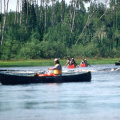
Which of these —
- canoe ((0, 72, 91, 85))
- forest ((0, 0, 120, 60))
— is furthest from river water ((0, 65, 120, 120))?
forest ((0, 0, 120, 60))

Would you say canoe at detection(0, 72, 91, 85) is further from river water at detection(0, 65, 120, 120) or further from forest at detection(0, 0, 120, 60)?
forest at detection(0, 0, 120, 60)

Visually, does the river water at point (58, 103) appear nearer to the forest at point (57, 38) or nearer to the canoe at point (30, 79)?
the canoe at point (30, 79)

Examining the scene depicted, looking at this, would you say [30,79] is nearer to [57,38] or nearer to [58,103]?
[58,103]

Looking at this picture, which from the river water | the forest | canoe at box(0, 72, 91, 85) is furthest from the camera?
the forest

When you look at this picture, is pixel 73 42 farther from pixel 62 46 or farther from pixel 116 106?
pixel 116 106

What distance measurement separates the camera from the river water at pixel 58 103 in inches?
761

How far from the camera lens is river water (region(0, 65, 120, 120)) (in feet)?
63.4

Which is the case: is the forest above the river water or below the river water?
above

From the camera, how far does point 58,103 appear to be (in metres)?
23.2

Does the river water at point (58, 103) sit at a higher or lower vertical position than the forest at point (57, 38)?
lower

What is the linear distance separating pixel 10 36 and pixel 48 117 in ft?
213

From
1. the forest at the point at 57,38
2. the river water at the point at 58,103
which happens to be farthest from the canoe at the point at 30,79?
the forest at the point at 57,38

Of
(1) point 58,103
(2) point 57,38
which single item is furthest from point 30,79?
(2) point 57,38

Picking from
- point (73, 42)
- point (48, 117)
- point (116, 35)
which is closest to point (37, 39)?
point (73, 42)
